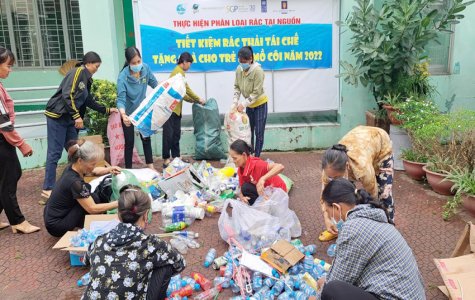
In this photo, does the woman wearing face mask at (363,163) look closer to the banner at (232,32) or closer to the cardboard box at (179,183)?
the cardboard box at (179,183)

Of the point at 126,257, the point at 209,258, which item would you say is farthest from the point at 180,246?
the point at 126,257

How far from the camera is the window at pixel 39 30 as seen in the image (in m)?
8.30

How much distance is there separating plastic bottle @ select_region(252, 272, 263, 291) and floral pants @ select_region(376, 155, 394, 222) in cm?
137

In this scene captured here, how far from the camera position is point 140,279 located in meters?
2.66

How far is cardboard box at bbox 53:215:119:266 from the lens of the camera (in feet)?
12.3

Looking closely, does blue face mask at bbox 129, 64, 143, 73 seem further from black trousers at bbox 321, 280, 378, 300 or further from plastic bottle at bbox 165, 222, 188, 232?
black trousers at bbox 321, 280, 378, 300

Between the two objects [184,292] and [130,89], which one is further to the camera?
[130,89]

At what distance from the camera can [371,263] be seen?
242 centimetres

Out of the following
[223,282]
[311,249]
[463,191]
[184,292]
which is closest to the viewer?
[184,292]

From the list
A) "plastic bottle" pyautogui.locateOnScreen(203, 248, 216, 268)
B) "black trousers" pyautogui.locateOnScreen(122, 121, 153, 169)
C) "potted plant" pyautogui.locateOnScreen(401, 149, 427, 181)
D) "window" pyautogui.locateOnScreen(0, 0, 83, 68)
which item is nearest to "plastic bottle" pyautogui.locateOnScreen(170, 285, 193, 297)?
"plastic bottle" pyautogui.locateOnScreen(203, 248, 216, 268)

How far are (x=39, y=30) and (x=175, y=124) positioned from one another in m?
3.94

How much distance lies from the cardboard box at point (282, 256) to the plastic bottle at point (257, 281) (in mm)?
147

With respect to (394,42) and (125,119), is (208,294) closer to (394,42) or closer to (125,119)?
(125,119)

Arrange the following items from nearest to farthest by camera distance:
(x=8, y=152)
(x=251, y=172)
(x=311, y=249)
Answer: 1. (x=311, y=249)
2. (x=8, y=152)
3. (x=251, y=172)
